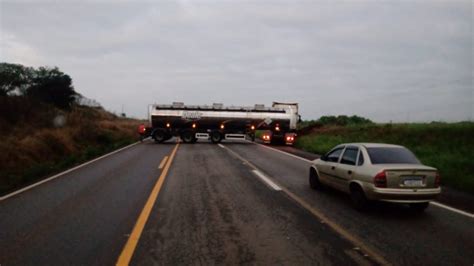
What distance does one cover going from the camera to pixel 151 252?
5.56 meters

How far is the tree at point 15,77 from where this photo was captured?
67312mm

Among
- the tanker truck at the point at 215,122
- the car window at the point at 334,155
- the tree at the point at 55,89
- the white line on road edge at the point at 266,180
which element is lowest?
the white line on road edge at the point at 266,180

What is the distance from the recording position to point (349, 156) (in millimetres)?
9469

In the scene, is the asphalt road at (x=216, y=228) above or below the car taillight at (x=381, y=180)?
below

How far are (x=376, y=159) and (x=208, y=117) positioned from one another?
84.7 feet

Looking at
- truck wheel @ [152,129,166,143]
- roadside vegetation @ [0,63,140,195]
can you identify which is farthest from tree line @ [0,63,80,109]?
truck wheel @ [152,129,166,143]

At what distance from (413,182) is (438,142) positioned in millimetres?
17509

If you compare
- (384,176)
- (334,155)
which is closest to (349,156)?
(334,155)

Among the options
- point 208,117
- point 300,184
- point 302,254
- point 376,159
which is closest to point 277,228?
point 302,254

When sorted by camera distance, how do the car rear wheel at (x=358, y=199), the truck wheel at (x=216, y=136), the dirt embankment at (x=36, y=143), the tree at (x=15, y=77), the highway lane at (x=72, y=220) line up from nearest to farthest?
the highway lane at (x=72, y=220) < the car rear wheel at (x=358, y=199) < the dirt embankment at (x=36, y=143) < the truck wheel at (x=216, y=136) < the tree at (x=15, y=77)

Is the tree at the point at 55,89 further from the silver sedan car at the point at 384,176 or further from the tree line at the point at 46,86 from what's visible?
the silver sedan car at the point at 384,176

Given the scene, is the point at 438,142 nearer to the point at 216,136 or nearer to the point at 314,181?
the point at 314,181

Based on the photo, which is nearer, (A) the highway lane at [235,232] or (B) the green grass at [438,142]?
(A) the highway lane at [235,232]

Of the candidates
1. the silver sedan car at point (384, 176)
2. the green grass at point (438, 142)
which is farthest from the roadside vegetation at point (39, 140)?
the green grass at point (438, 142)
